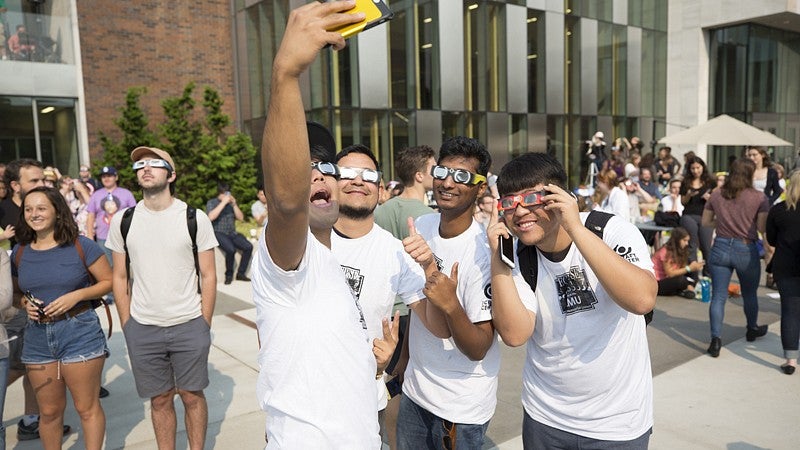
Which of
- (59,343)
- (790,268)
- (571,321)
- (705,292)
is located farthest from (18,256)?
(705,292)

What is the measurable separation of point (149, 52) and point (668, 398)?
16.7 meters

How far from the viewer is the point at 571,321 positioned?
230 centimetres

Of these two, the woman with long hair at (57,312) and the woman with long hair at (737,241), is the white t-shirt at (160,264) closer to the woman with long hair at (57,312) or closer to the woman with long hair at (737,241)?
the woman with long hair at (57,312)

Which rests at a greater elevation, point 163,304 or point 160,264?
point 160,264

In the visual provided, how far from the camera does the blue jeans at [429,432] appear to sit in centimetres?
256

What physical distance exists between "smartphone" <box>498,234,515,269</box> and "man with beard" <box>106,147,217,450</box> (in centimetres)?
238

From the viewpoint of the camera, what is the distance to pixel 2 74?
578 inches

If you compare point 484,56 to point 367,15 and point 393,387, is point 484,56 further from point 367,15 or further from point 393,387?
point 367,15

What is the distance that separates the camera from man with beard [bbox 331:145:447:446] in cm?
257

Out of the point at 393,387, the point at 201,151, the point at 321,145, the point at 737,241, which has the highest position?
the point at 201,151

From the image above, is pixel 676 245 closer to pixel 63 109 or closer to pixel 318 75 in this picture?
pixel 318 75

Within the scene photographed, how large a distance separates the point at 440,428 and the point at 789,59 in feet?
100

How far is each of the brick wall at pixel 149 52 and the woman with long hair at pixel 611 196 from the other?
42.6ft

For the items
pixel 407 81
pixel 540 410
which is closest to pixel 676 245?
pixel 540 410
